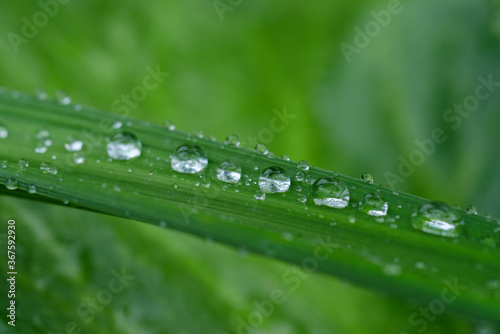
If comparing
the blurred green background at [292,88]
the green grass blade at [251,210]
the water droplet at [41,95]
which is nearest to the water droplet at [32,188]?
the green grass blade at [251,210]

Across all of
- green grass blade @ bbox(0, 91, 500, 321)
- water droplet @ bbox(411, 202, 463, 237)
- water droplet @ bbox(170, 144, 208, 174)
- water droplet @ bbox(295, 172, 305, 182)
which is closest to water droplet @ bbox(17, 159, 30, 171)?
green grass blade @ bbox(0, 91, 500, 321)

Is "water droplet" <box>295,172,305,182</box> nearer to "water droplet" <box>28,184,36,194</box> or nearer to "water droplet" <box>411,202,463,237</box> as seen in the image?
"water droplet" <box>411,202,463,237</box>

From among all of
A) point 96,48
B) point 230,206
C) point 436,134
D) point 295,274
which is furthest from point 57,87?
point 436,134

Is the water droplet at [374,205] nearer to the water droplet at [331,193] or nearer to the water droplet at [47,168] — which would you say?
the water droplet at [331,193]

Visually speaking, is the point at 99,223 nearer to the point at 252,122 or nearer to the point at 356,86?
the point at 252,122

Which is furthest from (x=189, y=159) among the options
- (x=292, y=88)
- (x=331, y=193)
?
(x=292, y=88)

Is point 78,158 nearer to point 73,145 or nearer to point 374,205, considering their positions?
point 73,145
